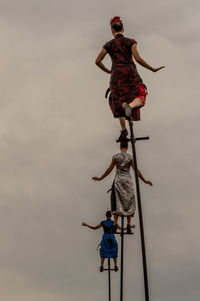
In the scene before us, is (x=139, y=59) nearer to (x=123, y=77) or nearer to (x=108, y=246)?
(x=123, y=77)

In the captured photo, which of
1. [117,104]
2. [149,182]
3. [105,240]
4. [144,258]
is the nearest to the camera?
[144,258]

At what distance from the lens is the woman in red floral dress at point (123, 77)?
12.4 metres

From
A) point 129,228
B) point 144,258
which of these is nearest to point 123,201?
point 129,228

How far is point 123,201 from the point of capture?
1481 centimetres

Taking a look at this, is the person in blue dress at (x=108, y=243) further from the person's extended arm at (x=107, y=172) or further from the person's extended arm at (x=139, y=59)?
the person's extended arm at (x=139, y=59)

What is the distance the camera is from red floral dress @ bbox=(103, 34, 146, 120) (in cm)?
1239

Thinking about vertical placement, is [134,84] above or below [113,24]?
below

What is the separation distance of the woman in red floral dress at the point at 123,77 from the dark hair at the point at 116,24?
0.03 meters

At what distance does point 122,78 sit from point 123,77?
0.02 meters

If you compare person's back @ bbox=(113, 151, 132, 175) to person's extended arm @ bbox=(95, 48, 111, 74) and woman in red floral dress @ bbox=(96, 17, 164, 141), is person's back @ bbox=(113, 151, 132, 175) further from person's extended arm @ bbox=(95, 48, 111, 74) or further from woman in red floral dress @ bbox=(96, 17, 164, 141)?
person's extended arm @ bbox=(95, 48, 111, 74)

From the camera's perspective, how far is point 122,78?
12461mm

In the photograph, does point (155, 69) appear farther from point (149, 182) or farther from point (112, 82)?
point (149, 182)

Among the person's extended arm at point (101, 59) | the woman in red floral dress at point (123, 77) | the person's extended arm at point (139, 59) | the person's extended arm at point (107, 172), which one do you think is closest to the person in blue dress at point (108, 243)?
the person's extended arm at point (107, 172)

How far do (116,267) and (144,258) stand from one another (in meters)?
12.8
